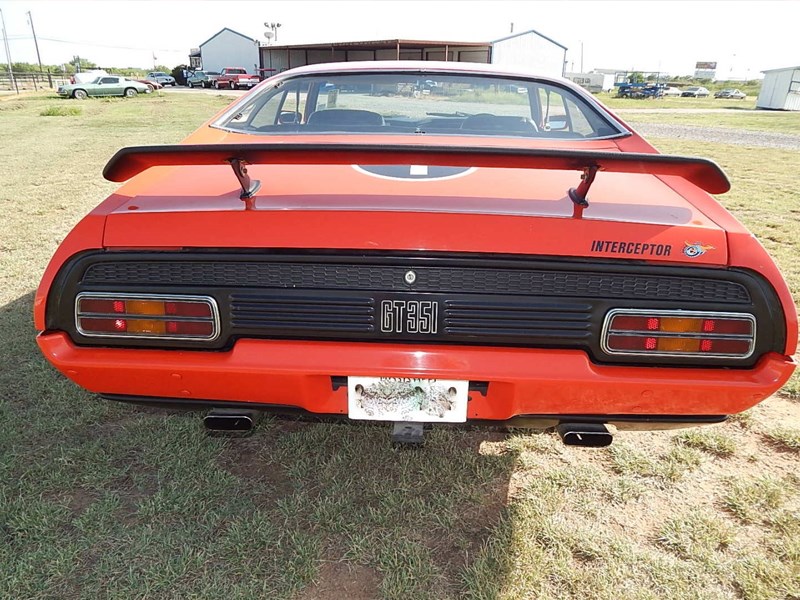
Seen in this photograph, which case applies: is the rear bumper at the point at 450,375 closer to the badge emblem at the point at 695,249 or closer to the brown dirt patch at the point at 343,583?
the badge emblem at the point at 695,249

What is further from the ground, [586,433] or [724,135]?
[586,433]

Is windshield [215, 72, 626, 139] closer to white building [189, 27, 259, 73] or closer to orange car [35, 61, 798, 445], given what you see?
orange car [35, 61, 798, 445]

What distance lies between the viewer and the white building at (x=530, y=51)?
3791 cm

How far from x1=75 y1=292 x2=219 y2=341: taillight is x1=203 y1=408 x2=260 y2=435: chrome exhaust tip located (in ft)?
0.86

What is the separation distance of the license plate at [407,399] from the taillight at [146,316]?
1.48 feet

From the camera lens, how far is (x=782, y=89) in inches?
1250

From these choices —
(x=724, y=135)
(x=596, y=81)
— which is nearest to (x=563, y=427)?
(x=724, y=135)

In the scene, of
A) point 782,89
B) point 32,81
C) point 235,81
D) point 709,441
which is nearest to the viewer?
point 709,441

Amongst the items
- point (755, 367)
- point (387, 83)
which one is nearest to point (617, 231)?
point (755, 367)

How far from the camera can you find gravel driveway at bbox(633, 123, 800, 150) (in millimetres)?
14016

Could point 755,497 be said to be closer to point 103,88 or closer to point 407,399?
point 407,399

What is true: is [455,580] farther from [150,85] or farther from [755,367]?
[150,85]

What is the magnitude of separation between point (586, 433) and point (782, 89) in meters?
38.2

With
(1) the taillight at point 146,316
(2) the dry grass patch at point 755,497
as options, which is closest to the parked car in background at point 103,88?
(1) the taillight at point 146,316
